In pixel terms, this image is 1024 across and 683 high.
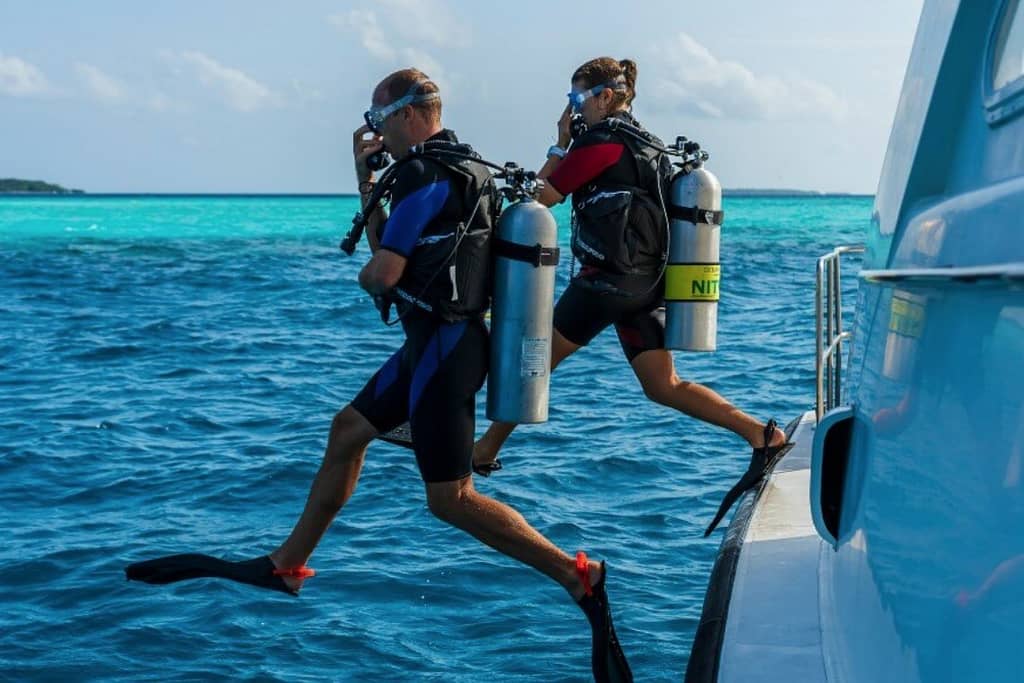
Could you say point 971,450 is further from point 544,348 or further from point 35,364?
point 35,364

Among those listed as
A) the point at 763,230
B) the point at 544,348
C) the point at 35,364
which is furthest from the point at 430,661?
the point at 763,230

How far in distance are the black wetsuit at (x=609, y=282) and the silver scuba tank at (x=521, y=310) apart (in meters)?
1.07

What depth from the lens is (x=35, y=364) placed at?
52.1ft

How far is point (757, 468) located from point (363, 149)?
2.27 meters

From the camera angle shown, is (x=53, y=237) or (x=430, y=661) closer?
(x=430, y=661)

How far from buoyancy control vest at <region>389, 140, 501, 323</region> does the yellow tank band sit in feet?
4.54

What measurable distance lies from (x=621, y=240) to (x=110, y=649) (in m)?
2.89

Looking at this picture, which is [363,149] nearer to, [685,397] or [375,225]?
[375,225]

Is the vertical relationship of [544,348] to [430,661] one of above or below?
above

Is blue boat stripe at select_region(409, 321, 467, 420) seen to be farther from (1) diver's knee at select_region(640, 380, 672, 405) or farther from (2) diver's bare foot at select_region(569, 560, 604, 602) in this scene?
(1) diver's knee at select_region(640, 380, 672, 405)

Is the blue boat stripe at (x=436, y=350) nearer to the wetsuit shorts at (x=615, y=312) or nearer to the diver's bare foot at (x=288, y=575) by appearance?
the diver's bare foot at (x=288, y=575)

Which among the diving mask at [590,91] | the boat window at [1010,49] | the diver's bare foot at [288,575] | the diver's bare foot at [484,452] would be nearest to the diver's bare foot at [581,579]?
→ the diver's bare foot at [288,575]

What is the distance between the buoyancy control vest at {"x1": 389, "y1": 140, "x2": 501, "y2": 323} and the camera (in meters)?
4.80

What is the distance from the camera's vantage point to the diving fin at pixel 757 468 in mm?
6102
